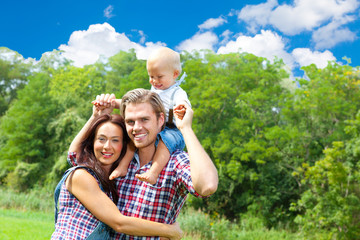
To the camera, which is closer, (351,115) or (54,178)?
(351,115)

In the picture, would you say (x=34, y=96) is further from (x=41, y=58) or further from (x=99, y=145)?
(x=99, y=145)

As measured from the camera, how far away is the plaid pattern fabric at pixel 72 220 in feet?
7.87

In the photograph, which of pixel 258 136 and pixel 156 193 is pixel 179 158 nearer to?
pixel 156 193

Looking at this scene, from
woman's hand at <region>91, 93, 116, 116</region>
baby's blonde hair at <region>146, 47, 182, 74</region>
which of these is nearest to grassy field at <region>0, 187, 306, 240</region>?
woman's hand at <region>91, 93, 116, 116</region>

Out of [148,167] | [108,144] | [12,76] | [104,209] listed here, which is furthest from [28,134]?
[104,209]

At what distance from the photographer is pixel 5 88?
39.6m

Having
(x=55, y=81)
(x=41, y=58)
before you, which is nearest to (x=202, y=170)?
(x=55, y=81)

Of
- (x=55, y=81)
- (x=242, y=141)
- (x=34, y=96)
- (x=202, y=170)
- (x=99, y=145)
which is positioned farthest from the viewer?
(x=55, y=81)

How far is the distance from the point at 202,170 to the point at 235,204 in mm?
20628

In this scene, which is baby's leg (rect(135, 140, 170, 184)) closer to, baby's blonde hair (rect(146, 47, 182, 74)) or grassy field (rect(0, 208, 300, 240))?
baby's blonde hair (rect(146, 47, 182, 74))

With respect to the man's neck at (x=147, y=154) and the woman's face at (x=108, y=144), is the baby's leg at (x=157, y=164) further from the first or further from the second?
the woman's face at (x=108, y=144)

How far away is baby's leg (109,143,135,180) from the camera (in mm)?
2598

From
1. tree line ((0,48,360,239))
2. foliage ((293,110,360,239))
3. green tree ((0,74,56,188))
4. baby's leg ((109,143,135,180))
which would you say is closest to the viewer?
baby's leg ((109,143,135,180))

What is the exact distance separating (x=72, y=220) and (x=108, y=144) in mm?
564
